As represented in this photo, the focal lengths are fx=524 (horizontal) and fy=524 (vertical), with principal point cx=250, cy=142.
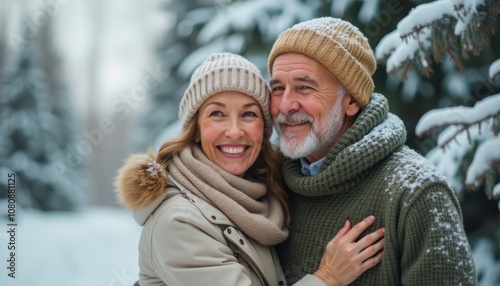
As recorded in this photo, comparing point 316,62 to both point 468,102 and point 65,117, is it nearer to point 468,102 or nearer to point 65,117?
point 468,102

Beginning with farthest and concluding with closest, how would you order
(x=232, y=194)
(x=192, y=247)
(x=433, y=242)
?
(x=232, y=194), (x=192, y=247), (x=433, y=242)

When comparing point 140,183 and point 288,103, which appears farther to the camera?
point 288,103

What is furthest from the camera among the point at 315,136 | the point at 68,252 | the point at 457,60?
the point at 68,252

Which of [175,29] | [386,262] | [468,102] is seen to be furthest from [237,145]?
[175,29]

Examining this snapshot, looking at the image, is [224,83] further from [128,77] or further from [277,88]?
[128,77]

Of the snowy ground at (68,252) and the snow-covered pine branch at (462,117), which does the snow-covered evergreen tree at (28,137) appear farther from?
the snow-covered pine branch at (462,117)

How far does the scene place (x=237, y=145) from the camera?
3.23 meters

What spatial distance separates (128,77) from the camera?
26562mm

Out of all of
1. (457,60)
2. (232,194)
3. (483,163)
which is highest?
(457,60)

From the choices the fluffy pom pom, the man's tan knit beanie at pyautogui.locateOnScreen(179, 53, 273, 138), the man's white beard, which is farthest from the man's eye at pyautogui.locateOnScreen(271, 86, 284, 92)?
the fluffy pom pom

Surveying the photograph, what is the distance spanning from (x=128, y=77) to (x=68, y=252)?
16266mm

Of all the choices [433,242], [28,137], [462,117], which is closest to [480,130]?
[462,117]

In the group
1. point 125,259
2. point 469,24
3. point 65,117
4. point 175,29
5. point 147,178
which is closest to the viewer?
point 147,178

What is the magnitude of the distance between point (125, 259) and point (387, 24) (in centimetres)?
803
